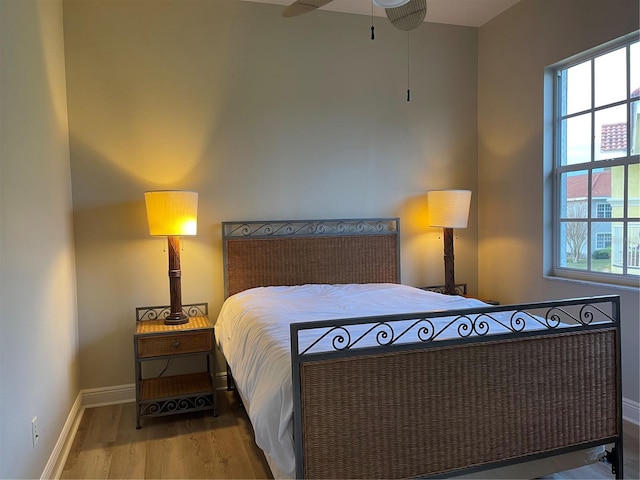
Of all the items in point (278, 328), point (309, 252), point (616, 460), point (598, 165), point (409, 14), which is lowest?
point (616, 460)

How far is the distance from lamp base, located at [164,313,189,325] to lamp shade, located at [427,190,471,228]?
2.11 meters

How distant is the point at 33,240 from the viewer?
2152mm

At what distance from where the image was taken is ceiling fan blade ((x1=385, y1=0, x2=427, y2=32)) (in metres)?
2.14

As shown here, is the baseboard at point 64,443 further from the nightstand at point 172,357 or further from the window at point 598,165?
the window at point 598,165

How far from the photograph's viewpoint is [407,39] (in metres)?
3.91

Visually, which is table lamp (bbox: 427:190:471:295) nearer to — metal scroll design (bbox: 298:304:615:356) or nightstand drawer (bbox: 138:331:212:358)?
metal scroll design (bbox: 298:304:615:356)

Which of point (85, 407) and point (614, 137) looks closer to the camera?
point (614, 137)

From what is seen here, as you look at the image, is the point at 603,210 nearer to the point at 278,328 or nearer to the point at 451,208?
the point at 451,208

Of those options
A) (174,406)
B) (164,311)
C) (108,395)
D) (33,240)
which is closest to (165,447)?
(174,406)

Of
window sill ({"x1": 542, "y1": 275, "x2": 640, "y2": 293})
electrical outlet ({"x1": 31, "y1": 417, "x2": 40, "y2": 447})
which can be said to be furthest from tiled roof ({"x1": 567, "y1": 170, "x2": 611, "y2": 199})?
electrical outlet ({"x1": 31, "y1": 417, "x2": 40, "y2": 447})

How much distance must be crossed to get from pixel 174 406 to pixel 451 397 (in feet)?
6.39

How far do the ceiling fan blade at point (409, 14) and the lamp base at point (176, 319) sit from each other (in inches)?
89.6

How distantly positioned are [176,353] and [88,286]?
86 cm

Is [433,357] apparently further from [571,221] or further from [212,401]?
[571,221]
